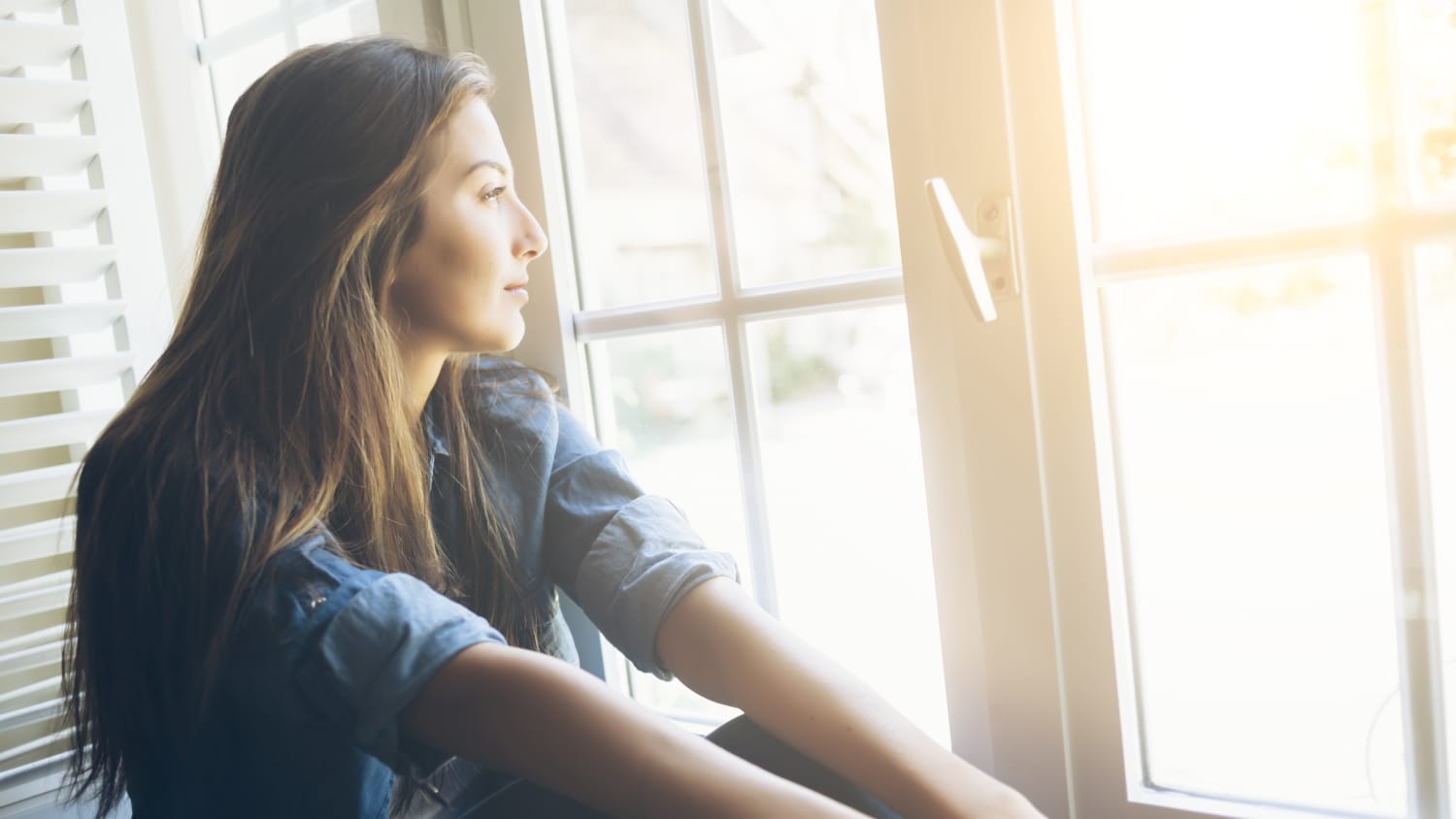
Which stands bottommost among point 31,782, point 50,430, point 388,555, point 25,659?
point 31,782

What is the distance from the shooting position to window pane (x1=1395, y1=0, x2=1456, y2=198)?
0.59m

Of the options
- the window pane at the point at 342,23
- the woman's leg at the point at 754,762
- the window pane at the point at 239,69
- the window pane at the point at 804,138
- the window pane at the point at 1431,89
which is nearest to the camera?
the window pane at the point at 1431,89

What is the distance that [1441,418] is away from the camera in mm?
619

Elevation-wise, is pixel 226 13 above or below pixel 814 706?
above

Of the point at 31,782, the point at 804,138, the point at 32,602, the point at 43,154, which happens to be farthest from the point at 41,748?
the point at 804,138

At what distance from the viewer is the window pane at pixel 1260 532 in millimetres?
654

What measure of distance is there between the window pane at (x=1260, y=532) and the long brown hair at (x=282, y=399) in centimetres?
53

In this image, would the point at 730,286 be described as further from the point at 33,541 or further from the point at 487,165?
the point at 33,541

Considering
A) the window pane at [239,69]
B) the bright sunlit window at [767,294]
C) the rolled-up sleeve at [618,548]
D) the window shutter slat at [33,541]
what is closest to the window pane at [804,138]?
the bright sunlit window at [767,294]

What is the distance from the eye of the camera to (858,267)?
2.80 ft

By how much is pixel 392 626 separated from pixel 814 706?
302mm

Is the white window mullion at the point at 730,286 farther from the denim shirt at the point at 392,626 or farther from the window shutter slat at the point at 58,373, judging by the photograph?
the window shutter slat at the point at 58,373

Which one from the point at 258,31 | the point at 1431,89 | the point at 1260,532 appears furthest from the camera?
the point at 258,31

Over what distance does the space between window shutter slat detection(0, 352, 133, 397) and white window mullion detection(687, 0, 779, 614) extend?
26.0 inches
